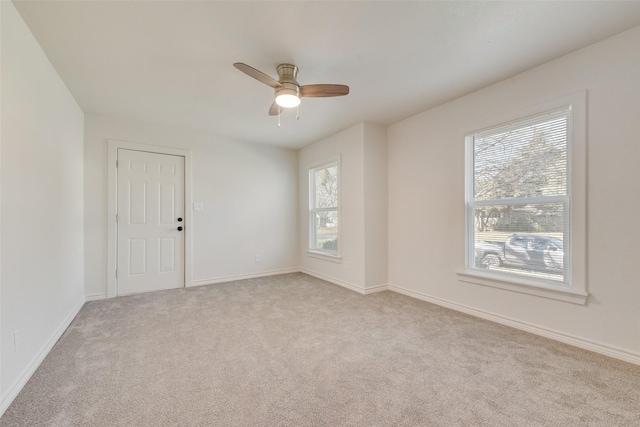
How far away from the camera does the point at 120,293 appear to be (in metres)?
3.65

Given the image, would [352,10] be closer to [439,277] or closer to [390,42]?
[390,42]

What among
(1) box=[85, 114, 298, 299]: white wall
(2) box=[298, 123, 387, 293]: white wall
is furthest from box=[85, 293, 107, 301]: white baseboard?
(2) box=[298, 123, 387, 293]: white wall

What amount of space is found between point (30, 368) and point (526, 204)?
13.6ft

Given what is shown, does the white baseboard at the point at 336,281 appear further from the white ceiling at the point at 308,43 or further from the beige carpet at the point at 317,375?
the white ceiling at the point at 308,43

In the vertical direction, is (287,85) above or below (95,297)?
above

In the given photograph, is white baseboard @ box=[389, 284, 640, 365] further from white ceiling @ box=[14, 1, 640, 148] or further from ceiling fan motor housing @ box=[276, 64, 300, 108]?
ceiling fan motor housing @ box=[276, 64, 300, 108]

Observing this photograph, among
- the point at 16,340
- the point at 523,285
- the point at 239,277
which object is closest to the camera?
the point at 16,340

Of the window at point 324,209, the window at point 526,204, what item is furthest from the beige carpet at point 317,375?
the window at point 324,209

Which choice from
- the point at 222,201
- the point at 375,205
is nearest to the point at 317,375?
the point at 375,205

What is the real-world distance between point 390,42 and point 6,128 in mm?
2583

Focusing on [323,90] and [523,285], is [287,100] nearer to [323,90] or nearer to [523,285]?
[323,90]

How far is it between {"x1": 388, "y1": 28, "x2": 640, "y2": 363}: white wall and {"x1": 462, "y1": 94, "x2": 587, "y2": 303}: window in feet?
0.33

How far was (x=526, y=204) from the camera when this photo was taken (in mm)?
2518

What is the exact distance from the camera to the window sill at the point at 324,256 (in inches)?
166
